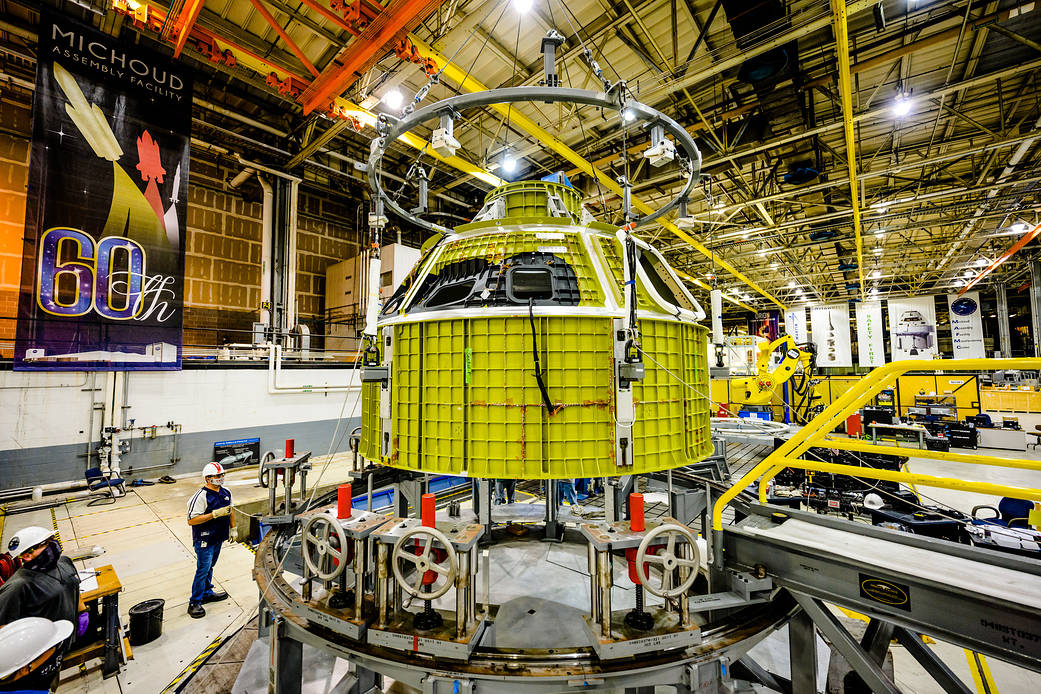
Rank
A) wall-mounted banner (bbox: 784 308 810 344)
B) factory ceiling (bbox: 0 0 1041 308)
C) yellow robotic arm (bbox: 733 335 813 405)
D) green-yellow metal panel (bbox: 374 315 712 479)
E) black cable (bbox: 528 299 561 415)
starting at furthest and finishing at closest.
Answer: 1. wall-mounted banner (bbox: 784 308 810 344)
2. yellow robotic arm (bbox: 733 335 813 405)
3. factory ceiling (bbox: 0 0 1041 308)
4. green-yellow metal panel (bbox: 374 315 712 479)
5. black cable (bbox: 528 299 561 415)

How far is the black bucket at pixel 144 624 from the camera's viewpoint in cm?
649

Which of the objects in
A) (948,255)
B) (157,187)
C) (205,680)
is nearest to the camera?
(205,680)

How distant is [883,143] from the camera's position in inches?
597

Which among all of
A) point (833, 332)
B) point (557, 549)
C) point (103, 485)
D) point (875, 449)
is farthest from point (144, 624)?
point (833, 332)

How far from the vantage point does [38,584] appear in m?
4.91

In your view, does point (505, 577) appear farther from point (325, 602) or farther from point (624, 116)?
point (624, 116)

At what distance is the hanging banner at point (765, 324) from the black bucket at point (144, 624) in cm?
3112

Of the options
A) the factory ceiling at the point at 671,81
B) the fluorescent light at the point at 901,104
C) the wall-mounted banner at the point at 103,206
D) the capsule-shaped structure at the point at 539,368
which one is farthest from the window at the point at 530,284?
the wall-mounted banner at the point at 103,206

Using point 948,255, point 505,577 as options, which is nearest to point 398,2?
point 505,577

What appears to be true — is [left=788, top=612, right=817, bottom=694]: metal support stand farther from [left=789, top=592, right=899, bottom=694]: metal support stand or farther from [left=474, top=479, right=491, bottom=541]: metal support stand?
[left=474, top=479, right=491, bottom=541]: metal support stand

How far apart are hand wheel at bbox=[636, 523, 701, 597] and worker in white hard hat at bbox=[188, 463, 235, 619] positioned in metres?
7.75


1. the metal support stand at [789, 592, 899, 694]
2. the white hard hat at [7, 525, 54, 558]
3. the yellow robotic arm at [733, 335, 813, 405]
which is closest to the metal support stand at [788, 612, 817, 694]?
the metal support stand at [789, 592, 899, 694]

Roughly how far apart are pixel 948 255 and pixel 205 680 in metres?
37.3

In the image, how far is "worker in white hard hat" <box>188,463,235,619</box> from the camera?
7.35m
